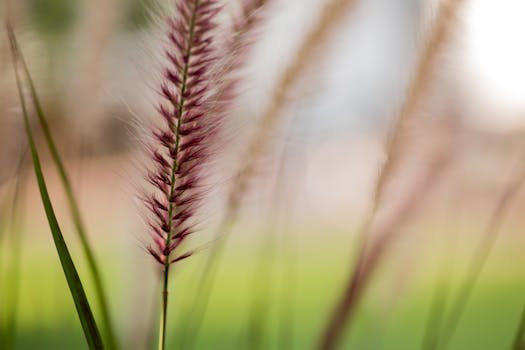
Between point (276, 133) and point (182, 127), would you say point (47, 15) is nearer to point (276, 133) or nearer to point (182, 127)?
point (276, 133)

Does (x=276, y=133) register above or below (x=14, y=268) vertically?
above

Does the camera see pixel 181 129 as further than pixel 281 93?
No

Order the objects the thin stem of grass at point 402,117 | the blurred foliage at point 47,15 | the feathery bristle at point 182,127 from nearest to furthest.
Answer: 1. the feathery bristle at point 182,127
2. the thin stem of grass at point 402,117
3. the blurred foliage at point 47,15

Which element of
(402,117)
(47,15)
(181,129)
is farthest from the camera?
(47,15)

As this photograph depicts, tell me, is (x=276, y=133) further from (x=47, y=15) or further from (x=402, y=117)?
(x=47, y=15)

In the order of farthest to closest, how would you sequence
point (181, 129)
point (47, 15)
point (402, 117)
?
1. point (47, 15)
2. point (402, 117)
3. point (181, 129)

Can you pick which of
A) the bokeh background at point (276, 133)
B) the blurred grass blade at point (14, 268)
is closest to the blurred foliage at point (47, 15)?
the bokeh background at point (276, 133)

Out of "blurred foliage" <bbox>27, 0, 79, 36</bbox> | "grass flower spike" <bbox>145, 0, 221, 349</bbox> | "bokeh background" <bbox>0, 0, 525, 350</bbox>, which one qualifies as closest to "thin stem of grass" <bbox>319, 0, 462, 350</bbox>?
"bokeh background" <bbox>0, 0, 525, 350</bbox>

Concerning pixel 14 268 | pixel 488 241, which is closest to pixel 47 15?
pixel 14 268

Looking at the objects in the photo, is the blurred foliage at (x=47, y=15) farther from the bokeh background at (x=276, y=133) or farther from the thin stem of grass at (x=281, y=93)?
the thin stem of grass at (x=281, y=93)
